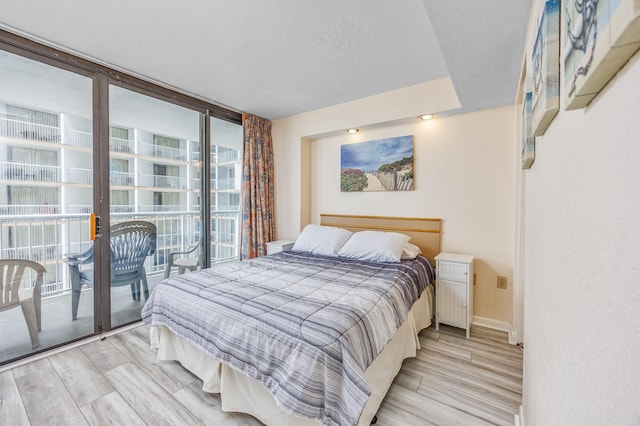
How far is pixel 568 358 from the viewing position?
58 centimetres

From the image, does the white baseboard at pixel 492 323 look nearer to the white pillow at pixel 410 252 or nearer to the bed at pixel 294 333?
the bed at pixel 294 333

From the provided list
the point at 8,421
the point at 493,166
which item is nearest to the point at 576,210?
the point at 493,166

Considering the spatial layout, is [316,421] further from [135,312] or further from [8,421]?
[135,312]

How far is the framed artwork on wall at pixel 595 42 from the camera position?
31 cm

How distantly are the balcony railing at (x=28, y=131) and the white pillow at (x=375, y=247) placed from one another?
113 inches

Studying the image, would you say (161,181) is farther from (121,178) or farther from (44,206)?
(44,206)

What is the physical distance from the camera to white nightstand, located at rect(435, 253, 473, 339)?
259 centimetres

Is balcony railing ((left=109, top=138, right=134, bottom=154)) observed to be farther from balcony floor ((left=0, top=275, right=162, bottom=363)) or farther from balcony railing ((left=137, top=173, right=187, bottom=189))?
balcony floor ((left=0, top=275, right=162, bottom=363))

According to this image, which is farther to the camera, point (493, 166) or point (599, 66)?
point (493, 166)

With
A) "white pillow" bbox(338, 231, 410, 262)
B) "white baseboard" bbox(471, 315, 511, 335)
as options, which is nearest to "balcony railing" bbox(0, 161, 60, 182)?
"white pillow" bbox(338, 231, 410, 262)

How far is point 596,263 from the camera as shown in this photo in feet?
1.49

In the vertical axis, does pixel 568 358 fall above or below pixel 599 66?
below

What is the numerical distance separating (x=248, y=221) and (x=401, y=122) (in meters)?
2.36

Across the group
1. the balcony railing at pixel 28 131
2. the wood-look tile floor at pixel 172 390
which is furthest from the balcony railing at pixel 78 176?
the wood-look tile floor at pixel 172 390
